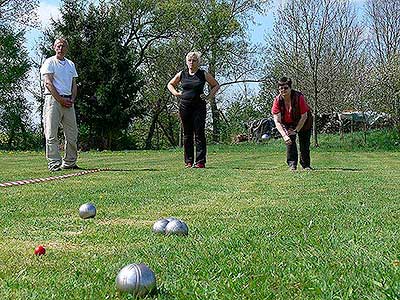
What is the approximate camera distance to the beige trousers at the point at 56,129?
10.5 metres

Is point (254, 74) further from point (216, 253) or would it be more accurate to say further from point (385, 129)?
point (216, 253)

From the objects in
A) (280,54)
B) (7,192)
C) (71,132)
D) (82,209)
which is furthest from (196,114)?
(280,54)

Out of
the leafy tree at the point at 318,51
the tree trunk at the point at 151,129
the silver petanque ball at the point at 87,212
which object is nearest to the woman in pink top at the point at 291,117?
the silver petanque ball at the point at 87,212

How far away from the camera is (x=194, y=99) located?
11094 millimetres

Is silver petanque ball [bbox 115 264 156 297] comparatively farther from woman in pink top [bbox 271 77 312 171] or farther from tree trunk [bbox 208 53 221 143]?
tree trunk [bbox 208 53 221 143]

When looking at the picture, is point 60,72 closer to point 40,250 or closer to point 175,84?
point 175,84

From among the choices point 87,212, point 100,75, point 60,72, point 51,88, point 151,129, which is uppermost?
point 100,75

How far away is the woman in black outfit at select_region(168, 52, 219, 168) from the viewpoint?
435 inches

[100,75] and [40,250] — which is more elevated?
[100,75]

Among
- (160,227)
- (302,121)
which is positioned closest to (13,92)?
(302,121)

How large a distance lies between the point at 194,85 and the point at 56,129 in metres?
2.31

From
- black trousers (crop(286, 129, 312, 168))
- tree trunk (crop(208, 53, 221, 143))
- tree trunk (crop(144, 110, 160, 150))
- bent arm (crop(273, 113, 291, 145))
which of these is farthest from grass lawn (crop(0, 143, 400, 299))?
tree trunk (crop(144, 110, 160, 150))

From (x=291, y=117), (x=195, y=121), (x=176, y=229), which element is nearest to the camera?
(x=176, y=229)

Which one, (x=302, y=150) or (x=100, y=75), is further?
(x=100, y=75)
